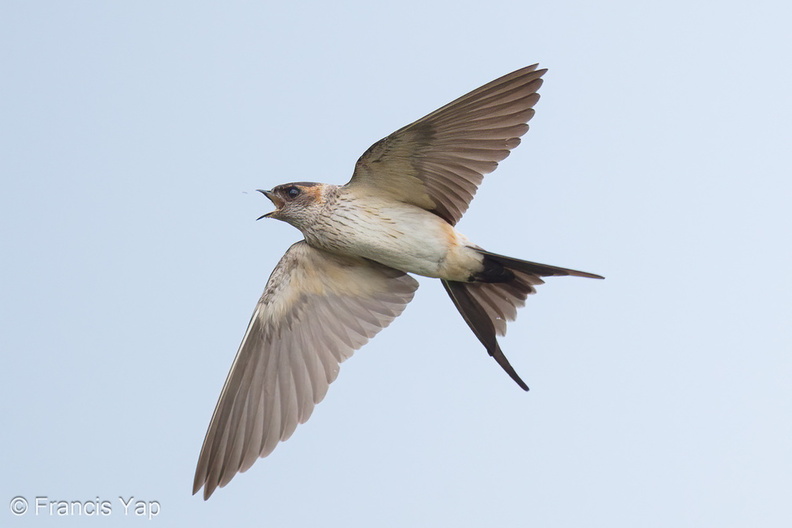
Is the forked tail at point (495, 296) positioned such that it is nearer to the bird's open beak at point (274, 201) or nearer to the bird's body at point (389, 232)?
the bird's body at point (389, 232)

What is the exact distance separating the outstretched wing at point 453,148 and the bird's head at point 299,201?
0.86 feet

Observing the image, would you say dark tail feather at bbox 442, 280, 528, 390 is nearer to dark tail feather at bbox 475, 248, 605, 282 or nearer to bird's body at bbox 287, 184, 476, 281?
bird's body at bbox 287, 184, 476, 281

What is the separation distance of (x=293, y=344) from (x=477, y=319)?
4.88 feet

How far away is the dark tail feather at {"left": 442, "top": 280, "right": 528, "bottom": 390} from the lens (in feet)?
22.7

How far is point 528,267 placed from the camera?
261 inches

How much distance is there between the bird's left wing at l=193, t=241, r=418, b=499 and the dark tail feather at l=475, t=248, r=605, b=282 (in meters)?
0.88

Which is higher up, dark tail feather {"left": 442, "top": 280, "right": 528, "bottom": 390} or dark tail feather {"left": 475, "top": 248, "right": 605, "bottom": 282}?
dark tail feather {"left": 475, "top": 248, "right": 605, "bottom": 282}

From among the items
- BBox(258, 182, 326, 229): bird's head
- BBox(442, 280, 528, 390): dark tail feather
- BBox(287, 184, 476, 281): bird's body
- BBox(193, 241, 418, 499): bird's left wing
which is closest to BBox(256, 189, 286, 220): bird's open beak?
BBox(258, 182, 326, 229): bird's head

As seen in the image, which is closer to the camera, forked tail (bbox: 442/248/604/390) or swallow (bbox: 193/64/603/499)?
swallow (bbox: 193/64/603/499)

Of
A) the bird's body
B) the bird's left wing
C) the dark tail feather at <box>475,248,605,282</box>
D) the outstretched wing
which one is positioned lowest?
the bird's left wing

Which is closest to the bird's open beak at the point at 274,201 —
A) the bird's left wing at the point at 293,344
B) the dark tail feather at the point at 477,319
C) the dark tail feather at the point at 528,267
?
the bird's left wing at the point at 293,344

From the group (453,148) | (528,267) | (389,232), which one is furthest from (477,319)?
(453,148)

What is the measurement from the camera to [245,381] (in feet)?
24.6

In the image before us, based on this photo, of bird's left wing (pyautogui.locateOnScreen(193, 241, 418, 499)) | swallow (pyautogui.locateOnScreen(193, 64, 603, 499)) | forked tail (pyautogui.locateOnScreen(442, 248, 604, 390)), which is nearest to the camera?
swallow (pyautogui.locateOnScreen(193, 64, 603, 499))
